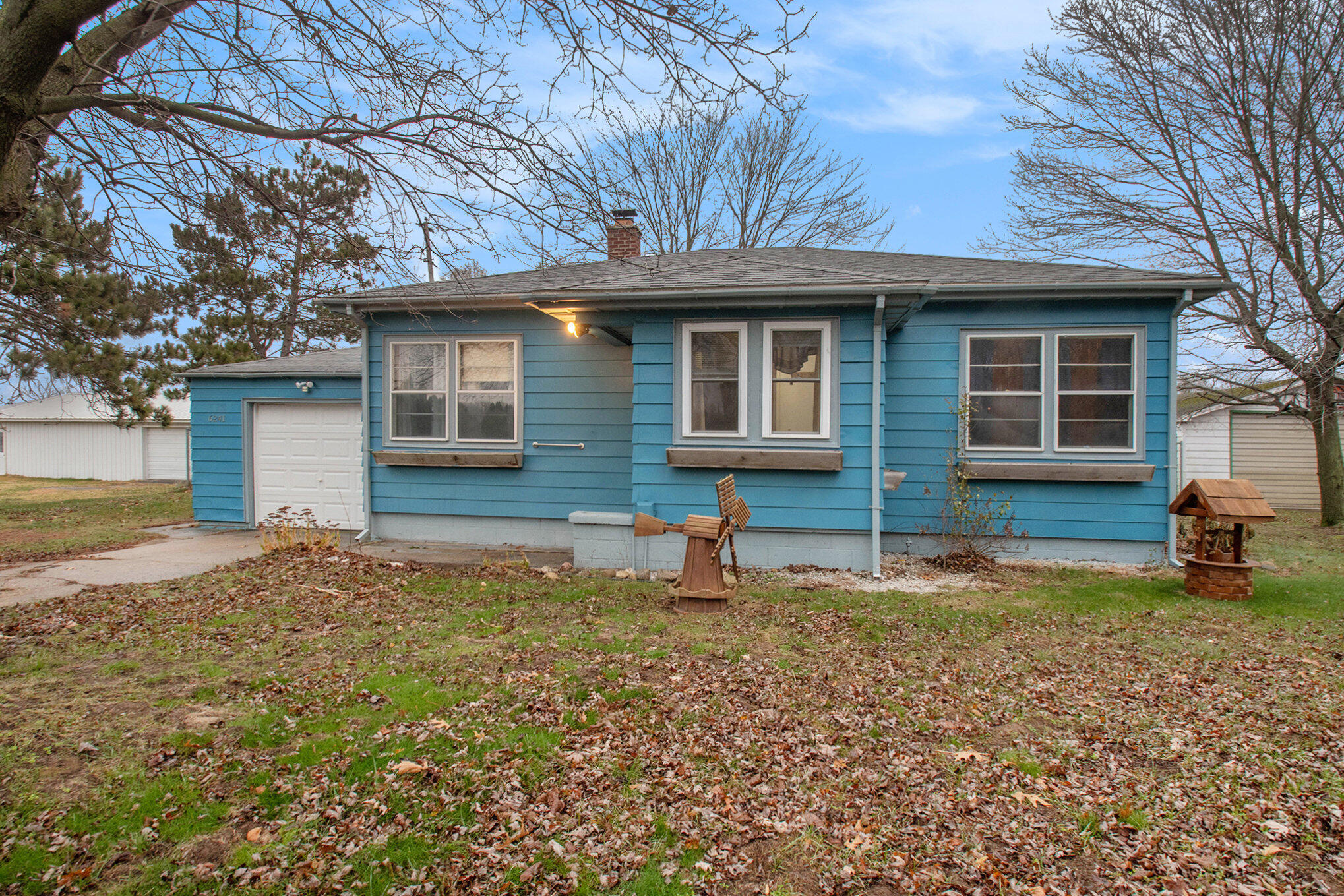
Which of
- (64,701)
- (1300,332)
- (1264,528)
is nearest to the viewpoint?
(64,701)

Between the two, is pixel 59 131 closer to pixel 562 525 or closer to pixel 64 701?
pixel 64 701

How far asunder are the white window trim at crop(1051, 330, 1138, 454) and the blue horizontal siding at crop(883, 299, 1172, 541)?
0.32ft

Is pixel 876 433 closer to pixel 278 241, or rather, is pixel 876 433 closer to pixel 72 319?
pixel 278 241

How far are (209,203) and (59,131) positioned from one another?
871 mm

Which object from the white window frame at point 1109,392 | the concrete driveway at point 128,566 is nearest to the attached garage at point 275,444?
the concrete driveway at point 128,566

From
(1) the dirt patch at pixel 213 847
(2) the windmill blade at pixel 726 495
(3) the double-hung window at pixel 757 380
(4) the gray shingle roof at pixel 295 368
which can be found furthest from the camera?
(4) the gray shingle roof at pixel 295 368

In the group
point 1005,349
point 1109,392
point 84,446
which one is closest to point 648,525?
point 1005,349

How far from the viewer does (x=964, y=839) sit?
2.67 meters

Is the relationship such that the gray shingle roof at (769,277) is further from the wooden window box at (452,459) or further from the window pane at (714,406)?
the wooden window box at (452,459)

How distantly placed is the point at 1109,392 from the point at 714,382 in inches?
177

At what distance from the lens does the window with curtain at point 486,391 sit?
9031 millimetres

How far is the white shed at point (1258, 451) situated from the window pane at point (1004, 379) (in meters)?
10.3

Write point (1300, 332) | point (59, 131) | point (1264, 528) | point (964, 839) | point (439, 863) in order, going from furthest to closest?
point (1264, 528) → point (1300, 332) → point (59, 131) → point (964, 839) → point (439, 863)

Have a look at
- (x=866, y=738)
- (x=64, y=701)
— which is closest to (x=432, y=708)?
(x=64, y=701)
